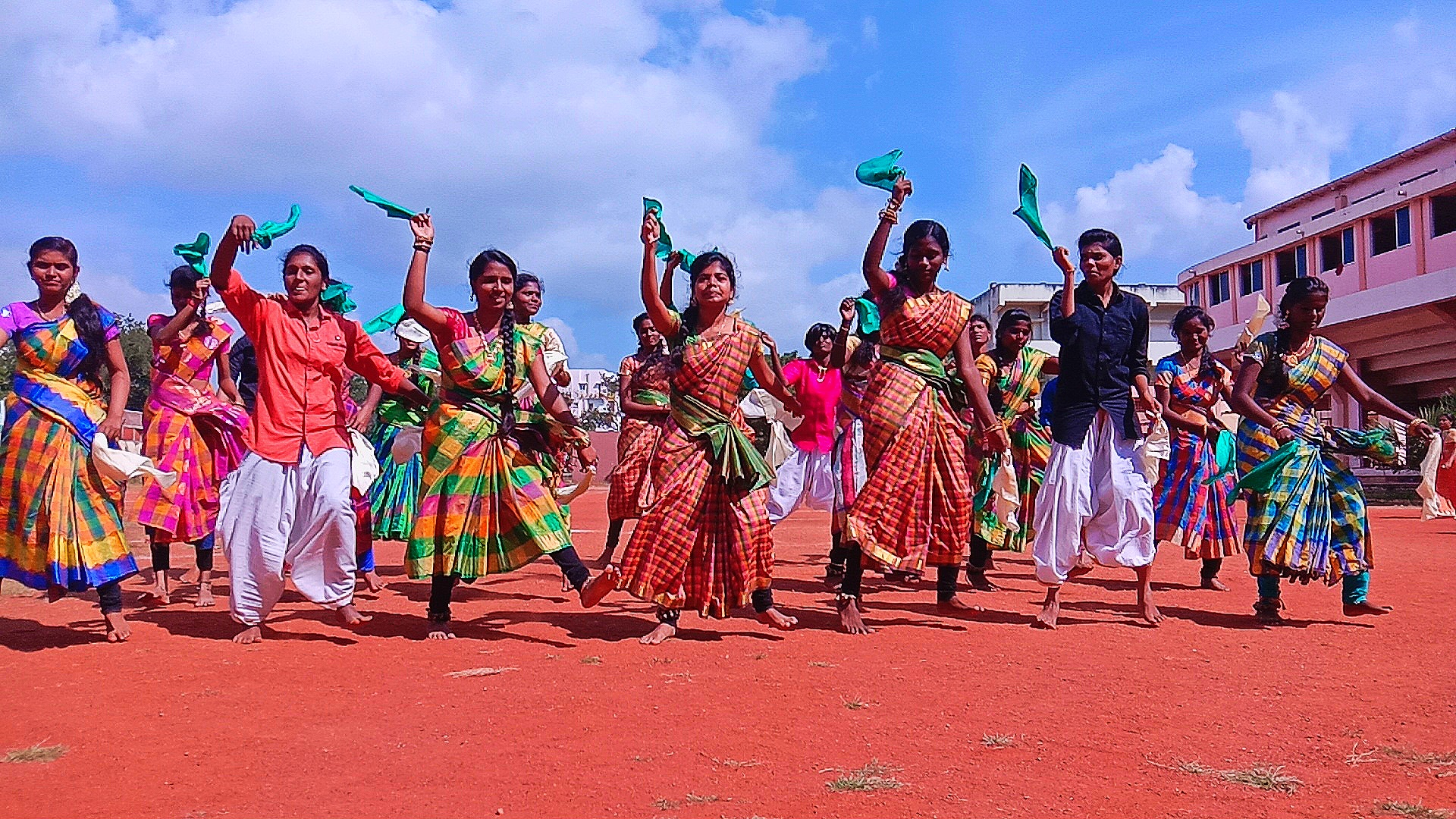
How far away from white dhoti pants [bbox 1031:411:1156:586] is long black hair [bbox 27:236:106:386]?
5093 mm

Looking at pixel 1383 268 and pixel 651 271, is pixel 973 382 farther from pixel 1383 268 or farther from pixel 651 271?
pixel 1383 268

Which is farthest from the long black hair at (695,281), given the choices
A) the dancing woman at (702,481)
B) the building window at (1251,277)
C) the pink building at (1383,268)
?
the building window at (1251,277)

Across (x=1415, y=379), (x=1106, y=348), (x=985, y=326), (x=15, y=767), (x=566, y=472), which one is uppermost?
(x=1415, y=379)

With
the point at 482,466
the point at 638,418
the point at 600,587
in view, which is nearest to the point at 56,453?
the point at 482,466

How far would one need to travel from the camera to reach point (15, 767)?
340 cm

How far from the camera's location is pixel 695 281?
19.4ft

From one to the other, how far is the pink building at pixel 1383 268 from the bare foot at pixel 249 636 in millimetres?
28103

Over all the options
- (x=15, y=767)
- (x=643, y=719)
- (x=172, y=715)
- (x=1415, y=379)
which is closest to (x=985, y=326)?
(x=643, y=719)

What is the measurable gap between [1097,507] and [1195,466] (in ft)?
7.80

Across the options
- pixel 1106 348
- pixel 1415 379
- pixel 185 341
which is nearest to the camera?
pixel 1106 348

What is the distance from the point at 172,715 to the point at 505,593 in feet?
12.3

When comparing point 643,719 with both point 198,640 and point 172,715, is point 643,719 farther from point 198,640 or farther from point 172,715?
point 198,640

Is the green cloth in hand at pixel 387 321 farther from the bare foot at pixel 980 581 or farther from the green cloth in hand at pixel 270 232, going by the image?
the bare foot at pixel 980 581

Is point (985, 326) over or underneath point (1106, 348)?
over
